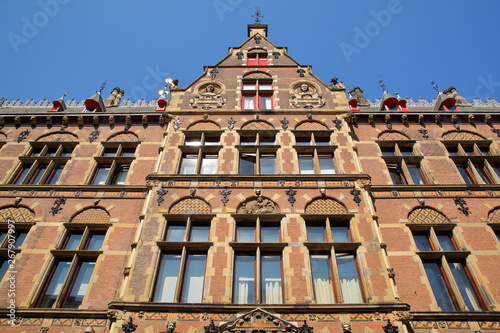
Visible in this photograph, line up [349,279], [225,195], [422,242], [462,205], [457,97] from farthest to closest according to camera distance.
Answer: [457,97] → [462,205] → [225,195] → [422,242] → [349,279]

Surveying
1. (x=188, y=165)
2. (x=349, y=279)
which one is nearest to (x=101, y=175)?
(x=188, y=165)

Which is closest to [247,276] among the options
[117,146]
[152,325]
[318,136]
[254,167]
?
[152,325]

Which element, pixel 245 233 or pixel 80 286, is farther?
pixel 245 233

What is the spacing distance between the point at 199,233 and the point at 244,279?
234cm

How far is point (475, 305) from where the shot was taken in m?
11.0

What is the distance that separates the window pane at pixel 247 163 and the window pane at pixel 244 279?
4025 millimetres

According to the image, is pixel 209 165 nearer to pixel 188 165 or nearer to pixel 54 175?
pixel 188 165

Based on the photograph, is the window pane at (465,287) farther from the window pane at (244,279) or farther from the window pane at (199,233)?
the window pane at (199,233)

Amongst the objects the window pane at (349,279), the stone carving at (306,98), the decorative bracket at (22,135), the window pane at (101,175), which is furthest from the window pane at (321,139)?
the decorative bracket at (22,135)

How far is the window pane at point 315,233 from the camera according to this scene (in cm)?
1232

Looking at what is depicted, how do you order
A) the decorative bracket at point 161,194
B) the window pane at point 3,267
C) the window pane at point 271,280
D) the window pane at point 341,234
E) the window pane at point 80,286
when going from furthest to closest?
1. the decorative bracket at point 161,194
2. the window pane at point 341,234
3. the window pane at point 3,267
4. the window pane at point 80,286
5. the window pane at point 271,280

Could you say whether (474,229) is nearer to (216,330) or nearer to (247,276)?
(247,276)

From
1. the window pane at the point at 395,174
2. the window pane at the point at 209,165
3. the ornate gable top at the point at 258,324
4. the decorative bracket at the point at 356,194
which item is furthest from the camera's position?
the window pane at the point at 395,174

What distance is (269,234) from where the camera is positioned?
1252 cm
